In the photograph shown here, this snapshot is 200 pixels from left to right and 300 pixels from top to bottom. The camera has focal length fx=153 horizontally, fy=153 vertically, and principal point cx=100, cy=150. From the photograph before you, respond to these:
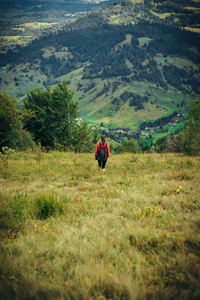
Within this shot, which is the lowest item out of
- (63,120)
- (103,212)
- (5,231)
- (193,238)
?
(63,120)

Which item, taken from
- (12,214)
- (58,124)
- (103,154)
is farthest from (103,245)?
(58,124)

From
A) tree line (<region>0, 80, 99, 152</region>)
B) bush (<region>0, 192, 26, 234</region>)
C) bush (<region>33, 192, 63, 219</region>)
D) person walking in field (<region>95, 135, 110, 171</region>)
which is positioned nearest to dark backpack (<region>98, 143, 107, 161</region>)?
person walking in field (<region>95, 135, 110, 171</region>)

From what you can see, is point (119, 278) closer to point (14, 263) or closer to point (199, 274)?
point (199, 274)

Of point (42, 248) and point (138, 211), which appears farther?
point (138, 211)

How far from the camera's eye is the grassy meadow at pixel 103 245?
2.24m

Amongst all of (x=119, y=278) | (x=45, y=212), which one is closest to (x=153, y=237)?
(x=119, y=278)

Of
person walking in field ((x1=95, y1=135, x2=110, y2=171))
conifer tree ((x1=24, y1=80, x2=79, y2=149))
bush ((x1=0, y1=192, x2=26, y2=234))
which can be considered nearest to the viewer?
bush ((x1=0, y1=192, x2=26, y2=234))

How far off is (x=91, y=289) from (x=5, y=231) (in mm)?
2642

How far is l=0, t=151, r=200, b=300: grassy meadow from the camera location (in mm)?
2244

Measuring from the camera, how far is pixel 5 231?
3.72 meters

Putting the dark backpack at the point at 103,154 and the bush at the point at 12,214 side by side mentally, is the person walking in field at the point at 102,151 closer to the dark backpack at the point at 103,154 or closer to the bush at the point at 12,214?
the dark backpack at the point at 103,154

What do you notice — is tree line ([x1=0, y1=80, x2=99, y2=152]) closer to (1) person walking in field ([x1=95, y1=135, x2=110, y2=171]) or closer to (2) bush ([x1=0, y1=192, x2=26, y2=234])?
(1) person walking in field ([x1=95, y1=135, x2=110, y2=171])

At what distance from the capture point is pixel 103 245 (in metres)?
3.13

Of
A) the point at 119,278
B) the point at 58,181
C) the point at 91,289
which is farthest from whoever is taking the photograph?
the point at 58,181
